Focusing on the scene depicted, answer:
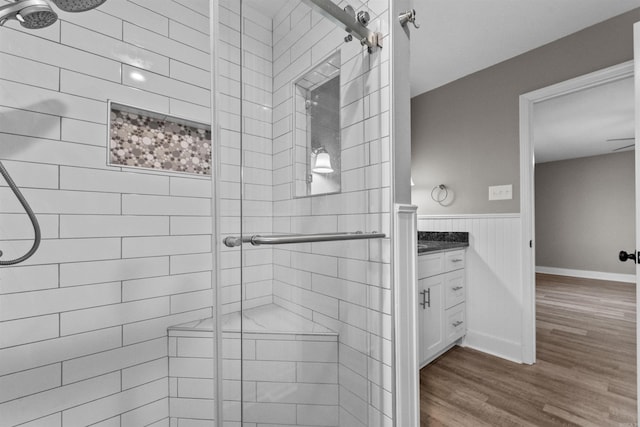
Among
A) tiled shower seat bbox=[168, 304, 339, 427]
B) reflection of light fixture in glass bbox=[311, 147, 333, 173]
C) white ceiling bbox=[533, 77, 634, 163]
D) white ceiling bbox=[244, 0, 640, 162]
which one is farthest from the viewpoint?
white ceiling bbox=[533, 77, 634, 163]

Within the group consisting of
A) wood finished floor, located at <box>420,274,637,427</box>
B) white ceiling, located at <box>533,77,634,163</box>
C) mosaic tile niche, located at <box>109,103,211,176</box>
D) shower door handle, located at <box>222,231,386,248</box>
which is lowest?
wood finished floor, located at <box>420,274,637,427</box>

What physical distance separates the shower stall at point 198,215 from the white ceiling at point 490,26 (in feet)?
3.62

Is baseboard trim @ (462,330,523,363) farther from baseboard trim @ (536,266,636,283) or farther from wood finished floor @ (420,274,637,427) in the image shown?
baseboard trim @ (536,266,636,283)

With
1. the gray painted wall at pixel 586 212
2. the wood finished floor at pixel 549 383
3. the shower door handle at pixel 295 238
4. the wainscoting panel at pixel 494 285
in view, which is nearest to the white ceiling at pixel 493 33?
the shower door handle at pixel 295 238

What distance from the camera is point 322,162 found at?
1.04 meters

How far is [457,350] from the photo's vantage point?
2.41 meters

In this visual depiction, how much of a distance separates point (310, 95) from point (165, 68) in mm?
915

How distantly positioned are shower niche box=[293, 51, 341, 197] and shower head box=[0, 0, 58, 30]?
2.82 ft

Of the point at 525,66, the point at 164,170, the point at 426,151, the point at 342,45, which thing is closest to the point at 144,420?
the point at 164,170

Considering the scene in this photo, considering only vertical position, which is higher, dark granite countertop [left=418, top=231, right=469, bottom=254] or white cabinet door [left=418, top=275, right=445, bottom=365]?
dark granite countertop [left=418, top=231, right=469, bottom=254]

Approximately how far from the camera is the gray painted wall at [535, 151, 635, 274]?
5082 millimetres

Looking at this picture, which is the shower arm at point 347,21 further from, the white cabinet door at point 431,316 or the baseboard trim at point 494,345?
the baseboard trim at point 494,345

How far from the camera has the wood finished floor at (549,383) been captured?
155cm

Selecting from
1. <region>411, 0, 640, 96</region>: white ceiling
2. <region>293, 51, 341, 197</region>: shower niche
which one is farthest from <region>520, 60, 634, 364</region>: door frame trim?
<region>293, 51, 341, 197</region>: shower niche
